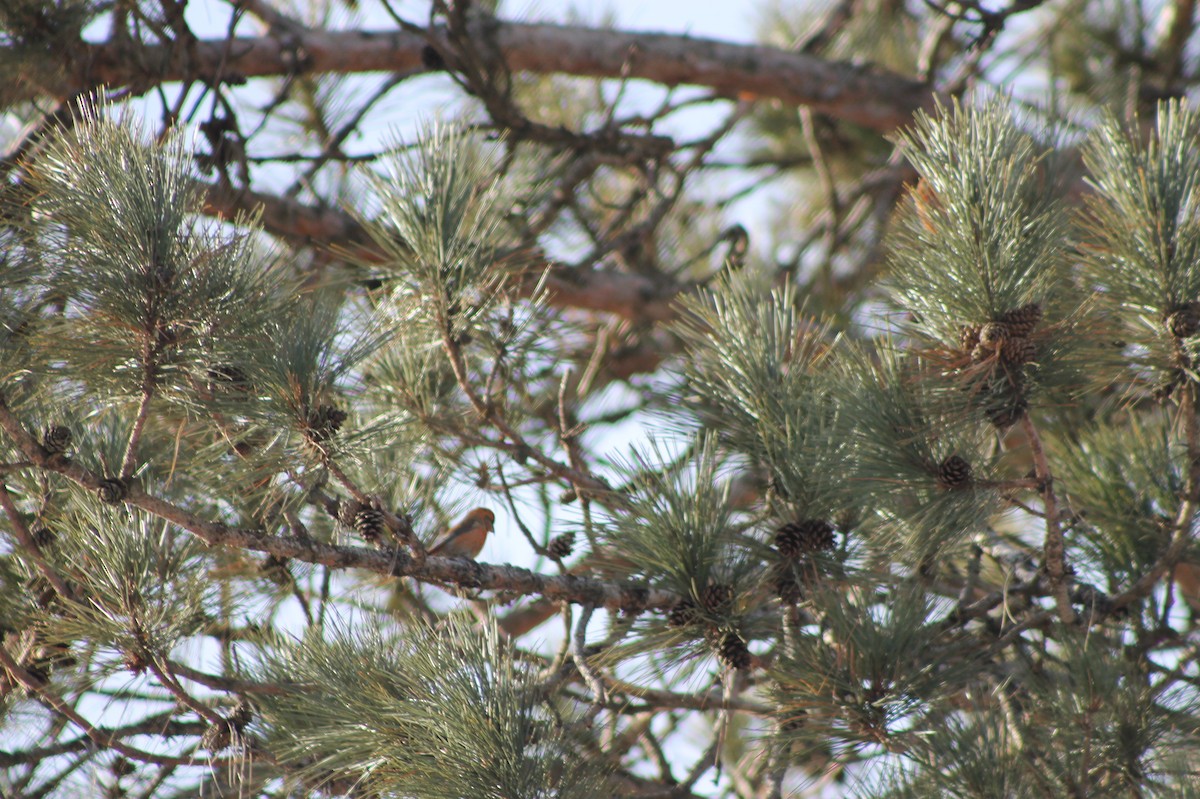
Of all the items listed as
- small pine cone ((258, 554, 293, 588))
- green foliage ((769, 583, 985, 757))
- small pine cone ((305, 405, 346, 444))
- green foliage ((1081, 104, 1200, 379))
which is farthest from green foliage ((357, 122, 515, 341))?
green foliage ((1081, 104, 1200, 379))

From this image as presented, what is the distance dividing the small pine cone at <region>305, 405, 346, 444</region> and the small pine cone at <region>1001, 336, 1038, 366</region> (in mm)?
795

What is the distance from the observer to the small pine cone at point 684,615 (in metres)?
1.49

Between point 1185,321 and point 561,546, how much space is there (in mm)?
908

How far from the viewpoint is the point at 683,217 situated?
376 cm

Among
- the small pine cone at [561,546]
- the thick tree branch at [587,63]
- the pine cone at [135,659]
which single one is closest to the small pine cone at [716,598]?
the small pine cone at [561,546]

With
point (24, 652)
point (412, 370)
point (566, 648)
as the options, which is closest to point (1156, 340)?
point (566, 648)

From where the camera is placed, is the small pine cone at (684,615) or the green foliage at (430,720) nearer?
the green foliage at (430,720)

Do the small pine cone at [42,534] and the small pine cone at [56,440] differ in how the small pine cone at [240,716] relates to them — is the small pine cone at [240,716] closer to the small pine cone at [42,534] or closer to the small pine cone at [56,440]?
the small pine cone at [42,534]

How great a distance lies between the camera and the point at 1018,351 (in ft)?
4.44

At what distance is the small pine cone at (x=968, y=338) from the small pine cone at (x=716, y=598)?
431mm

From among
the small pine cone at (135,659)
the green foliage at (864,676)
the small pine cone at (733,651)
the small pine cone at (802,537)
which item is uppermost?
the small pine cone at (135,659)

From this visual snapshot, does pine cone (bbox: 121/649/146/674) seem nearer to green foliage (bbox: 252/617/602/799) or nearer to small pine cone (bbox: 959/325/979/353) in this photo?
green foliage (bbox: 252/617/602/799)

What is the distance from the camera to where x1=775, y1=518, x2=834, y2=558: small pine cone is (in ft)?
5.03

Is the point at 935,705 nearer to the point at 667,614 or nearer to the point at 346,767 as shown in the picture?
the point at 667,614
